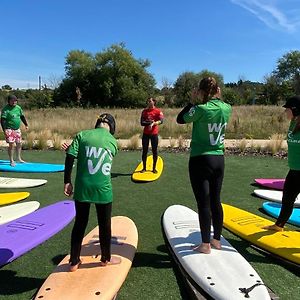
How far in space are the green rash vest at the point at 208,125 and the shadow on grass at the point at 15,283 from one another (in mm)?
1853

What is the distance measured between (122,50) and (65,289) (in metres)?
38.7

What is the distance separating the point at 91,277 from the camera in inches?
120

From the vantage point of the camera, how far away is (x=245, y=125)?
16.6 metres

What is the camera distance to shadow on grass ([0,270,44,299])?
10.3ft

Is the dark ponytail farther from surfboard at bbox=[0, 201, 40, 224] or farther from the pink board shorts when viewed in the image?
the pink board shorts

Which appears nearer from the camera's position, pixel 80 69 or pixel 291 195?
pixel 291 195

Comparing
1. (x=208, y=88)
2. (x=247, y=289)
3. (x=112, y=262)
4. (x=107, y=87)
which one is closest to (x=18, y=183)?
(x=112, y=262)

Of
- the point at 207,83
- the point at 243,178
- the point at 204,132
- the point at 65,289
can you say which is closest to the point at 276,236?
the point at 204,132

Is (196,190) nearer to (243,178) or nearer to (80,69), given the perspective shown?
(243,178)

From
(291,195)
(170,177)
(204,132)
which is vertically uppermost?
(204,132)

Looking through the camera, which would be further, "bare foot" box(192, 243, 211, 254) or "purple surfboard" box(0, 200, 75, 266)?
"purple surfboard" box(0, 200, 75, 266)

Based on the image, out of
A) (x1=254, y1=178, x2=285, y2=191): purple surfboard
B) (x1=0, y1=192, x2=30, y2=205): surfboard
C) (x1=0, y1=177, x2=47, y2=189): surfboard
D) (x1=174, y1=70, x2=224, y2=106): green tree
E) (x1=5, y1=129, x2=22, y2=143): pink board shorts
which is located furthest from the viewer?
(x1=174, y1=70, x2=224, y2=106): green tree

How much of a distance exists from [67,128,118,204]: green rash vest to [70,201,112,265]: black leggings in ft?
0.25

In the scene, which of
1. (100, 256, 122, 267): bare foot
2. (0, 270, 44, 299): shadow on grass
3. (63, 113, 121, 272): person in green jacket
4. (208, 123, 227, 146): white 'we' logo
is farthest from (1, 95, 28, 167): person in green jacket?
(208, 123, 227, 146): white 'we' logo
